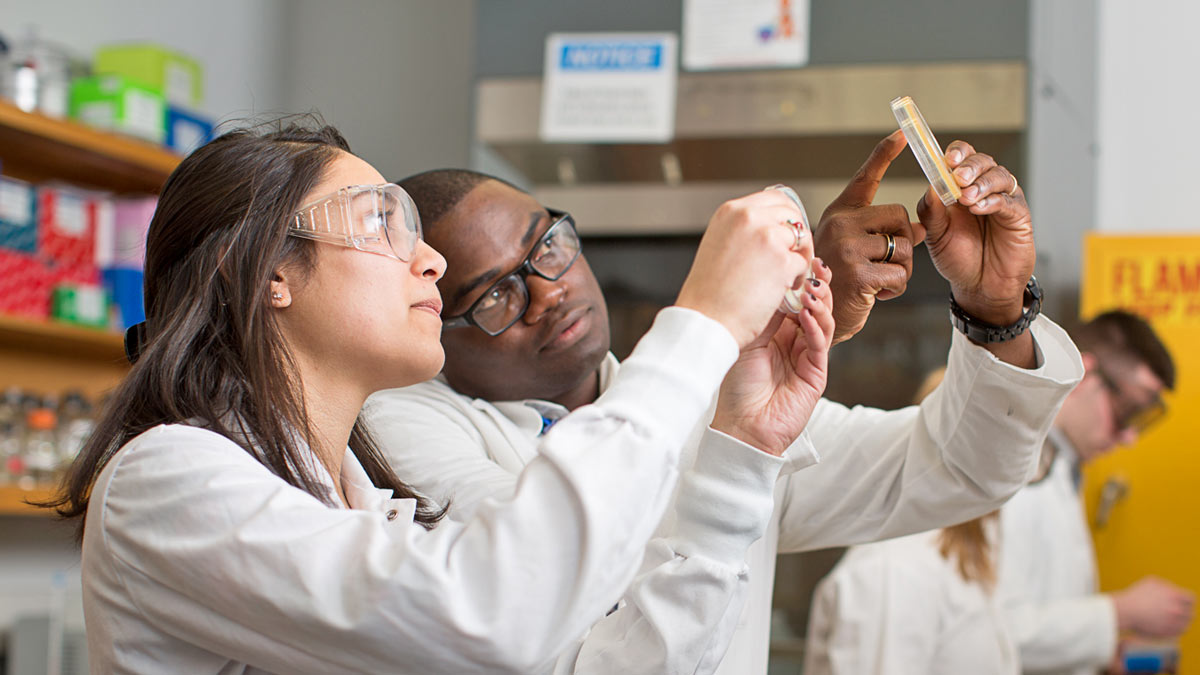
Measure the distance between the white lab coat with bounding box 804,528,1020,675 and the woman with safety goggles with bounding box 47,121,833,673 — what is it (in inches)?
49.0

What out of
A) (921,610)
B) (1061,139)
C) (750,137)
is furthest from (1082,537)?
(750,137)

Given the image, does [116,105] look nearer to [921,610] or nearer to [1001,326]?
[921,610]

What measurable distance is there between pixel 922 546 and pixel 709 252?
4.97 ft

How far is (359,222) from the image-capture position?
0.88m

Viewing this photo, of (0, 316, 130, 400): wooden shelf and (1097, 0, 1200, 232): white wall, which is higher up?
(1097, 0, 1200, 232): white wall

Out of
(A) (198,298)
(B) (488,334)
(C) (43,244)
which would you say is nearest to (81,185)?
(C) (43,244)

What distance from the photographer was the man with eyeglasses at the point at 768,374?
0.88 meters

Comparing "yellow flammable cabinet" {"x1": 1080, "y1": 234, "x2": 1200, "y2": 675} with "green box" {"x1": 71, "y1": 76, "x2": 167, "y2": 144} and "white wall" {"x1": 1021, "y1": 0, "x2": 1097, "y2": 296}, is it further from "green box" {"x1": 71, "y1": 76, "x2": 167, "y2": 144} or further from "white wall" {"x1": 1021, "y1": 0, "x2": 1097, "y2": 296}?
"green box" {"x1": 71, "y1": 76, "x2": 167, "y2": 144}

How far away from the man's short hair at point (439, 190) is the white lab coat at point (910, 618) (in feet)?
3.63

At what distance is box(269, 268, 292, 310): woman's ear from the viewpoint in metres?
0.88

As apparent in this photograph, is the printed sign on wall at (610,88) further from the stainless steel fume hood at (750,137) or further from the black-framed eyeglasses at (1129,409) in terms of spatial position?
the black-framed eyeglasses at (1129,409)

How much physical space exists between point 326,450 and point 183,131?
2.04 metres

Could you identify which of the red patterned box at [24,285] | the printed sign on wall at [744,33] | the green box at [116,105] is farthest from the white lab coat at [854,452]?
the green box at [116,105]

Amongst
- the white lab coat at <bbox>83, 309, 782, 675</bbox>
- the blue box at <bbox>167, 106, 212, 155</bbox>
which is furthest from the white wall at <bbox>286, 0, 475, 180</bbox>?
the white lab coat at <bbox>83, 309, 782, 675</bbox>
